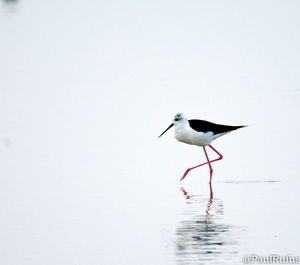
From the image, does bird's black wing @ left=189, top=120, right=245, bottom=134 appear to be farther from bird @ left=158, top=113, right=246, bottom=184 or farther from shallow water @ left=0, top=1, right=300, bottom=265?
shallow water @ left=0, top=1, right=300, bottom=265

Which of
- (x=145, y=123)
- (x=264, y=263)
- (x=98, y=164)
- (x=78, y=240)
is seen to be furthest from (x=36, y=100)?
(x=264, y=263)

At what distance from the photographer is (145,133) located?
44.2ft

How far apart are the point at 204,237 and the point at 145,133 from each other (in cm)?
603

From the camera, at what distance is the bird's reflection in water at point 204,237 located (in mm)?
6926

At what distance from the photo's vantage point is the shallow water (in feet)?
25.4

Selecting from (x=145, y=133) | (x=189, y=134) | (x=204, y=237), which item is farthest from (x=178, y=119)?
(x=204, y=237)

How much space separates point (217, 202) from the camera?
9234mm

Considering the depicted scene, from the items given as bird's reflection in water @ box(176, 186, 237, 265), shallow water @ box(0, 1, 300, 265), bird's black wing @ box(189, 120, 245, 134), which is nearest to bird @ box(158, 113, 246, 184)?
bird's black wing @ box(189, 120, 245, 134)

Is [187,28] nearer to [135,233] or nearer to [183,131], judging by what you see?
[183,131]

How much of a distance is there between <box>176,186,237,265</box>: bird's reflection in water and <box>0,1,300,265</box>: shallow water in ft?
0.08

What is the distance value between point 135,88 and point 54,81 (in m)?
1.89

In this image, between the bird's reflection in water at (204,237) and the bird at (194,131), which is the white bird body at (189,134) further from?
the bird's reflection in water at (204,237)

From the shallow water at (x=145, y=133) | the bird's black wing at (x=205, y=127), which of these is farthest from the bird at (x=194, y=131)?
the shallow water at (x=145, y=133)

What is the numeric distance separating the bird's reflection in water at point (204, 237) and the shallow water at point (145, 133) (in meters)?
0.02
